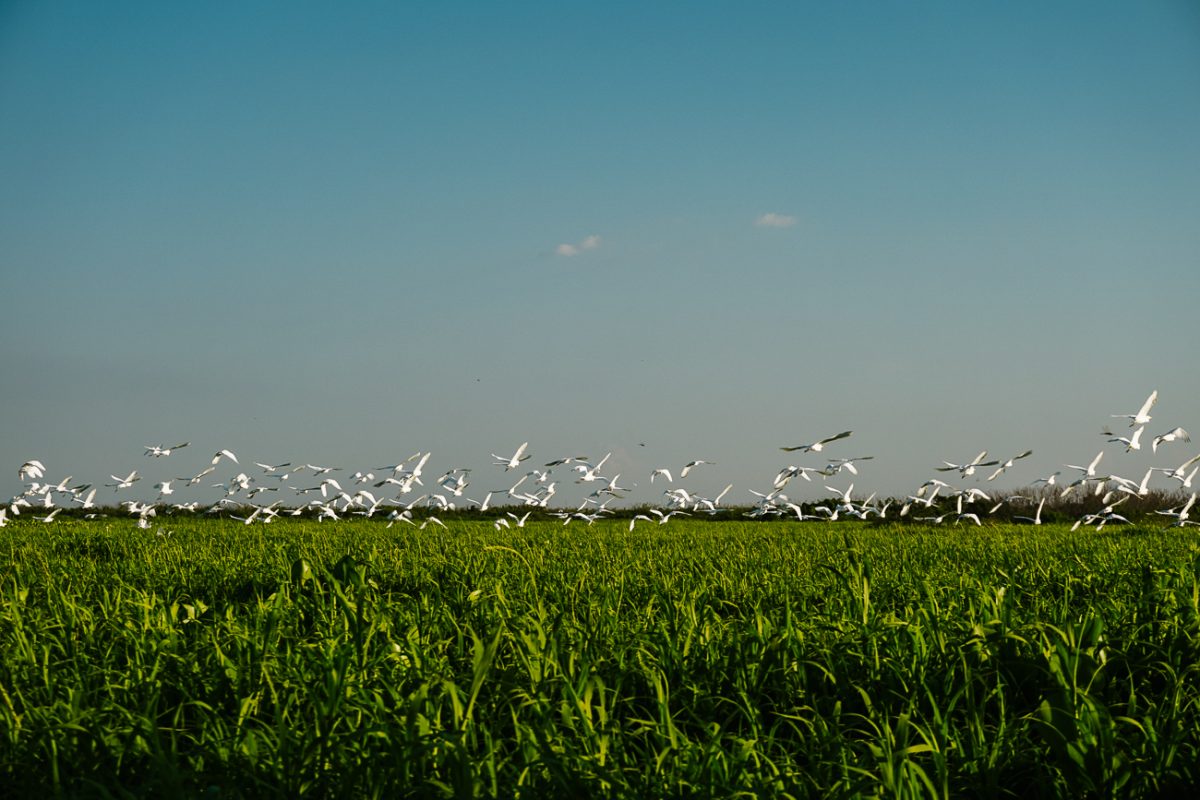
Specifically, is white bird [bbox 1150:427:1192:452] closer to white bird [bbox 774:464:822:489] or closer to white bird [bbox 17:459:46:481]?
white bird [bbox 774:464:822:489]

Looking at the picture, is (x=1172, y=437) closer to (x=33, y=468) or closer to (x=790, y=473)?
(x=790, y=473)

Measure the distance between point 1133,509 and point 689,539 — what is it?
12.9 metres

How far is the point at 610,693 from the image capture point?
437 cm

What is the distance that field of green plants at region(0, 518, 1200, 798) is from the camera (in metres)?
3.13

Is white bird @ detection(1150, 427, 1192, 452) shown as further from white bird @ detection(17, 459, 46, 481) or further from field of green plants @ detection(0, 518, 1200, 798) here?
white bird @ detection(17, 459, 46, 481)

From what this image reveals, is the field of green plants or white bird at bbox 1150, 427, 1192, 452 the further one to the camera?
white bird at bbox 1150, 427, 1192, 452

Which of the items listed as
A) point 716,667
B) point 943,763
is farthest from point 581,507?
point 943,763

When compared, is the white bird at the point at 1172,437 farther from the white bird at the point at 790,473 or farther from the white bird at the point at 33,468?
the white bird at the point at 33,468

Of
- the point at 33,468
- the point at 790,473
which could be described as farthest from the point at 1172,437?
the point at 33,468

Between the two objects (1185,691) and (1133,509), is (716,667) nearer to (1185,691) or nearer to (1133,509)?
(1185,691)

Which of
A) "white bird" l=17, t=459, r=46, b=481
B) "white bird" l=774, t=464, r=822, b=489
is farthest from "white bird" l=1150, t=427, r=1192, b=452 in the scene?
"white bird" l=17, t=459, r=46, b=481

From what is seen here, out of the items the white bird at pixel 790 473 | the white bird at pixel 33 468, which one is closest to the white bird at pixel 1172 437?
the white bird at pixel 790 473

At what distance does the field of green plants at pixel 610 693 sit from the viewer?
3129mm

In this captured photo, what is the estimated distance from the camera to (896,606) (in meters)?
6.60
